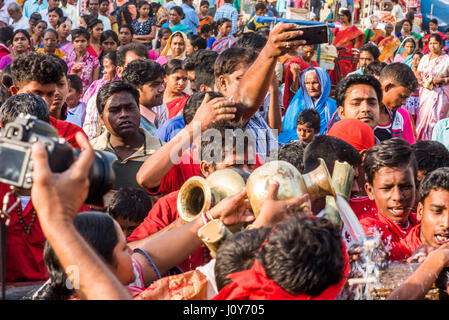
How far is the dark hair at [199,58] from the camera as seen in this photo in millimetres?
6152

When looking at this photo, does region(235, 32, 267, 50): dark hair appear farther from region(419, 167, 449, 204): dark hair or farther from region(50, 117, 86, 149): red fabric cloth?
region(419, 167, 449, 204): dark hair

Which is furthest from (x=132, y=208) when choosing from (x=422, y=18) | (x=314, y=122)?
(x=422, y=18)

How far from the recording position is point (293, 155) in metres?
4.37

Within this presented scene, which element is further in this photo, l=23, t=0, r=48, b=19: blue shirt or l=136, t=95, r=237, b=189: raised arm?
l=23, t=0, r=48, b=19: blue shirt

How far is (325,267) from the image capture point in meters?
1.92

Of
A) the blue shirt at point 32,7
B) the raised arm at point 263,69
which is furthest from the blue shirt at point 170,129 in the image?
the blue shirt at point 32,7

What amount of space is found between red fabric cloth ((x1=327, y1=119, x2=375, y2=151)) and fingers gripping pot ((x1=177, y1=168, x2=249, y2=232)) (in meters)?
1.56

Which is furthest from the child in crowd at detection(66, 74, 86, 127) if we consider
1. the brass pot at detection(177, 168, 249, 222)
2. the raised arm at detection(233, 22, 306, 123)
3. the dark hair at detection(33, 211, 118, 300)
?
the dark hair at detection(33, 211, 118, 300)

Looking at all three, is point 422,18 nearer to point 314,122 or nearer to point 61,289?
point 314,122

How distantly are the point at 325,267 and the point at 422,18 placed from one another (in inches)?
546

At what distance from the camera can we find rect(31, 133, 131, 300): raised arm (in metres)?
1.64

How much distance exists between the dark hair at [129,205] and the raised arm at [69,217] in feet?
6.71

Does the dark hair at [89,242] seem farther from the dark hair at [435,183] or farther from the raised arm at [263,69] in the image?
the dark hair at [435,183]

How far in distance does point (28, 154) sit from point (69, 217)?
0.20m
